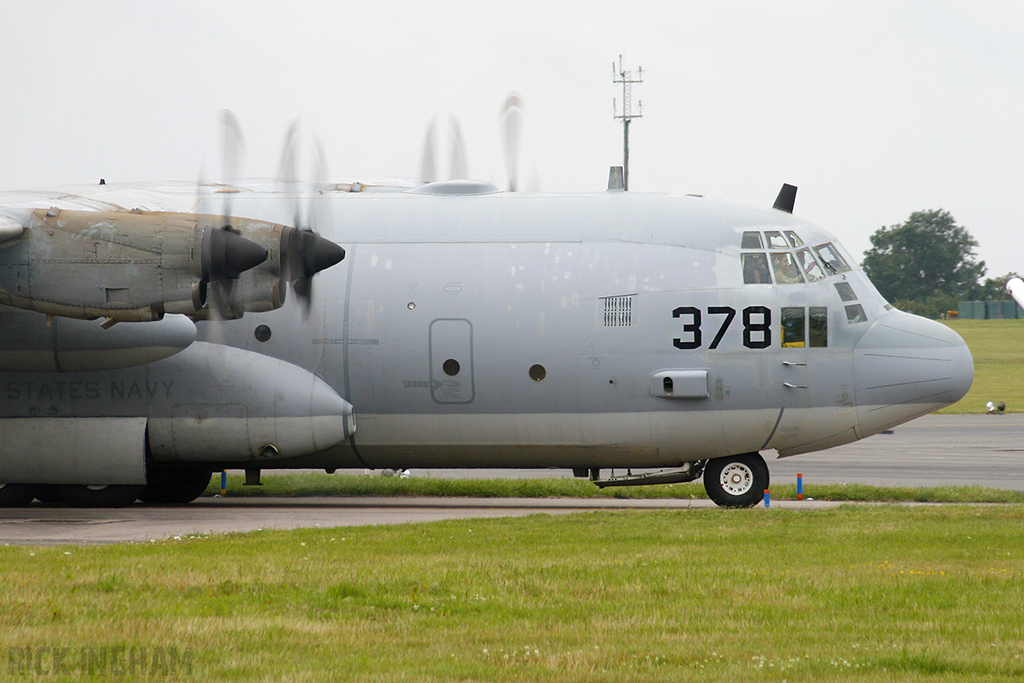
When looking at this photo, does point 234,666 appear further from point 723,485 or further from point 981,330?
point 981,330

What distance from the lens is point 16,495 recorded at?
20.1 metres

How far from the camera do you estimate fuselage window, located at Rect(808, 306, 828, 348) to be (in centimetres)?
1750

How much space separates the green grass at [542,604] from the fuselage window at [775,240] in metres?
5.06

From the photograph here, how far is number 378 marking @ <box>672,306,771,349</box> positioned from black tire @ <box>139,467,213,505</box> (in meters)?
8.77

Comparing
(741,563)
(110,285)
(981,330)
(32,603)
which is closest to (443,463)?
(110,285)

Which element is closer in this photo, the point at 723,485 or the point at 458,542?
the point at 458,542

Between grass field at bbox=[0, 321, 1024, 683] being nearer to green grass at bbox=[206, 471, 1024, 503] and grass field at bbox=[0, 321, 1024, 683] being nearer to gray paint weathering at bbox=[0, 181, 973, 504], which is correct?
gray paint weathering at bbox=[0, 181, 973, 504]

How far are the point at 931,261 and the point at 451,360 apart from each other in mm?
118983

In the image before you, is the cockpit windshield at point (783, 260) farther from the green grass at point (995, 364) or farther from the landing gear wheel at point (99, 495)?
the green grass at point (995, 364)

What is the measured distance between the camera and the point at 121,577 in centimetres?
1073

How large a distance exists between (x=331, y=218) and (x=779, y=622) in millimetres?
12068

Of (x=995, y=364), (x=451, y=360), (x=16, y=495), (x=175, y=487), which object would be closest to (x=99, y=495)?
(x=175, y=487)

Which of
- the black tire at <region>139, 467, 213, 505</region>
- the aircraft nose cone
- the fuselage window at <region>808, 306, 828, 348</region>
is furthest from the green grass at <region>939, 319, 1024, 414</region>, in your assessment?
the black tire at <region>139, 467, 213, 505</region>

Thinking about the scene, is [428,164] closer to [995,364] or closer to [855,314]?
[855,314]
